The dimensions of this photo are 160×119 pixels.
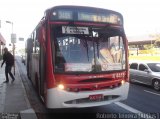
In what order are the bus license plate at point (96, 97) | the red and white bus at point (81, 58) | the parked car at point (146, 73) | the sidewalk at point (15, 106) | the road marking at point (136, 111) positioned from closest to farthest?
the red and white bus at point (81, 58), the bus license plate at point (96, 97), the sidewalk at point (15, 106), the road marking at point (136, 111), the parked car at point (146, 73)

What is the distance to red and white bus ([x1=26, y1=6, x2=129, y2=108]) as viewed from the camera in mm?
7465

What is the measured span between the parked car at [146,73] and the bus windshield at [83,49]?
20.7ft

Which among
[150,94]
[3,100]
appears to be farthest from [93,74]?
[150,94]

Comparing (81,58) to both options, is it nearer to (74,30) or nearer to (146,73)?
(74,30)

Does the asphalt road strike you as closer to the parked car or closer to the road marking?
the road marking

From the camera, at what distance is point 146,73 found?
14695 mm

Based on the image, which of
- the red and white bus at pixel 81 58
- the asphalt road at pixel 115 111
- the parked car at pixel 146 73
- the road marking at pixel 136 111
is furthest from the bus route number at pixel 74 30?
the parked car at pixel 146 73

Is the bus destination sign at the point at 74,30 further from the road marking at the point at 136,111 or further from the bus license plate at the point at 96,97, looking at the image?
the road marking at the point at 136,111

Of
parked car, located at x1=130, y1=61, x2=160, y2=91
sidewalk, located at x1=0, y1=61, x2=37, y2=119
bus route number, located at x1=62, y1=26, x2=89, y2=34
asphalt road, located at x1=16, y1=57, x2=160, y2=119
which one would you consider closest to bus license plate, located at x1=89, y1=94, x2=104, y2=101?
asphalt road, located at x1=16, y1=57, x2=160, y2=119

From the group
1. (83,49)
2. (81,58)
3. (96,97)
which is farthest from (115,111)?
(83,49)

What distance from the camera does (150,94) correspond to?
12.5 metres

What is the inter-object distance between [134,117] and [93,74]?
5.58 feet

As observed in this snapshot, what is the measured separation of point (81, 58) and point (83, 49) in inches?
10.2

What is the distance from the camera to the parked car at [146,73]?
45.8 ft
